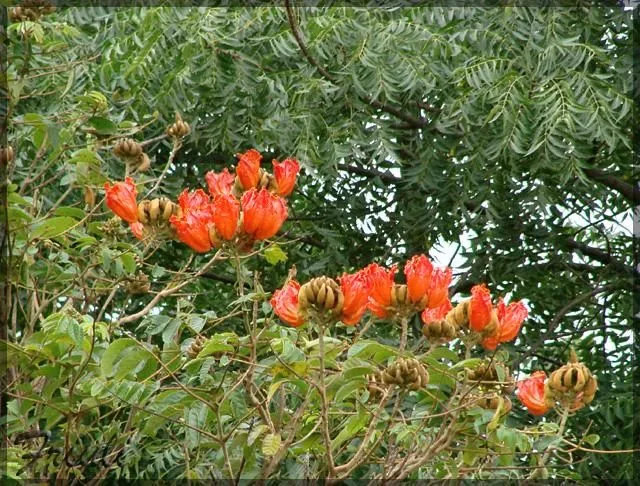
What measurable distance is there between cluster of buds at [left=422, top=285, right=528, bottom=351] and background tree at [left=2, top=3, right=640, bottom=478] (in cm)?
152

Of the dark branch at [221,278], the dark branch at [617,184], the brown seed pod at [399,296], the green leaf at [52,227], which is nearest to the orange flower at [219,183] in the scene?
the green leaf at [52,227]

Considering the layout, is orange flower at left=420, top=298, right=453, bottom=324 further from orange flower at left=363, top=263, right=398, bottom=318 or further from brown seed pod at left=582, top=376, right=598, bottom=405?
brown seed pod at left=582, top=376, right=598, bottom=405

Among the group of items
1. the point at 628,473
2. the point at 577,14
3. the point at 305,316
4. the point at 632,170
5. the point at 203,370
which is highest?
the point at 577,14

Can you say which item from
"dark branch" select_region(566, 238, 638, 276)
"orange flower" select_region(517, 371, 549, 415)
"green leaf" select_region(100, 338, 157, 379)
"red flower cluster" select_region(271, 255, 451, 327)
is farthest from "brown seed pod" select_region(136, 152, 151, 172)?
"dark branch" select_region(566, 238, 638, 276)

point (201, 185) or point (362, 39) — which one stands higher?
point (362, 39)

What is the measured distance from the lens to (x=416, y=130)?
489 centimetres

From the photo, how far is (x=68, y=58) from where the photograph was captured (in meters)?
4.40

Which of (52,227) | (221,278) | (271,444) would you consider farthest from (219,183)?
(221,278)

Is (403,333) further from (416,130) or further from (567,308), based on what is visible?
(567,308)

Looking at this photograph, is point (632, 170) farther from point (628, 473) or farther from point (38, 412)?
point (38, 412)

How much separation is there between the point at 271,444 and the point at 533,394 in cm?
47

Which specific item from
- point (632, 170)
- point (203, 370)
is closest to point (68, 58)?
point (632, 170)

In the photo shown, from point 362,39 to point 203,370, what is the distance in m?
2.21

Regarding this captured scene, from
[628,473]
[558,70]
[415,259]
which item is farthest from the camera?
[628,473]
